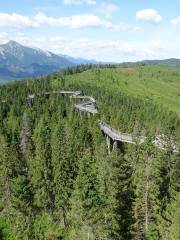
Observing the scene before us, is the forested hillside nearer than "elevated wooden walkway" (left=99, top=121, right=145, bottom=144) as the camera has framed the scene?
Yes

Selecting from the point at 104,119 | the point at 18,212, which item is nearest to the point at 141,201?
the point at 18,212

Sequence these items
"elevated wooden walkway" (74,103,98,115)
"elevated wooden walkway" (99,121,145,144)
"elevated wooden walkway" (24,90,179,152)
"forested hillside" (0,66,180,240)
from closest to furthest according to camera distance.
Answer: "forested hillside" (0,66,180,240) < "elevated wooden walkway" (24,90,179,152) < "elevated wooden walkway" (99,121,145,144) < "elevated wooden walkway" (74,103,98,115)

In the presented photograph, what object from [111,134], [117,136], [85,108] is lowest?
[85,108]

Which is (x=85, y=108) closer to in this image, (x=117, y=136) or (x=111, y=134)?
(x=111, y=134)

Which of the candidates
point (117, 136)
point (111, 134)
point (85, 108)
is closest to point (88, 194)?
point (117, 136)

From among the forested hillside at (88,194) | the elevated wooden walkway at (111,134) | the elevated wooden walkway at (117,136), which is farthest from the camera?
the elevated wooden walkway at (117,136)

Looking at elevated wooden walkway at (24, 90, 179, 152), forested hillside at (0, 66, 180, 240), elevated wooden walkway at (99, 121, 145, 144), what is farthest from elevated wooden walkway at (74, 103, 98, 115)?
forested hillside at (0, 66, 180, 240)

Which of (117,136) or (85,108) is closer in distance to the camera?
(117,136)

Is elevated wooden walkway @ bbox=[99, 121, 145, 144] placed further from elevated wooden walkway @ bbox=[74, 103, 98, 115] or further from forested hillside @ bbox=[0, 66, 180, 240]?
elevated wooden walkway @ bbox=[74, 103, 98, 115]

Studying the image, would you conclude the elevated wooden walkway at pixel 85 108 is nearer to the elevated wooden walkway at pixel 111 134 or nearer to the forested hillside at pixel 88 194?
the elevated wooden walkway at pixel 111 134

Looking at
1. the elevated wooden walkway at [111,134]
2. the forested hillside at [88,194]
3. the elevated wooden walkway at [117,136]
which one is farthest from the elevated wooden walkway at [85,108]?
the forested hillside at [88,194]

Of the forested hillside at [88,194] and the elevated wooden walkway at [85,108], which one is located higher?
the forested hillside at [88,194]
